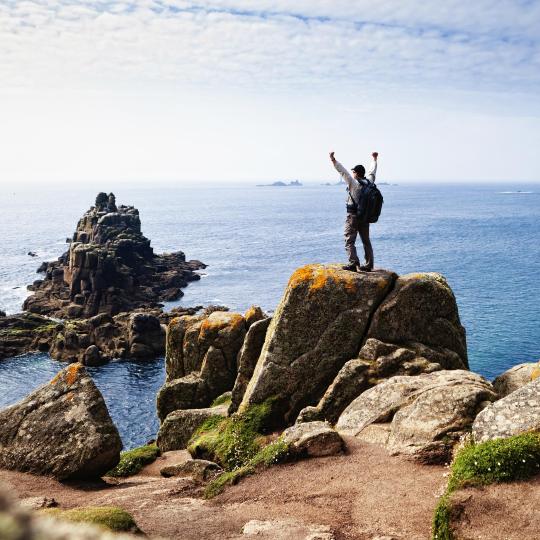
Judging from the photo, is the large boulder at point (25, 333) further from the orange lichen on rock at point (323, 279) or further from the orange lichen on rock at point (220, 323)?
the orange lichen on rock at point (323, 279)

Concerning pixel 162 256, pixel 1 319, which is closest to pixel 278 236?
pixel 162 256

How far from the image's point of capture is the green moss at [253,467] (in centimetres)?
1736

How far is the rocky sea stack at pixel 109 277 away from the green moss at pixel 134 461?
2891 inches

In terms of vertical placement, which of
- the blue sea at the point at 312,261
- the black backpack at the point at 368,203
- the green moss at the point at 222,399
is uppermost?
the black backpack at the point at 368,203

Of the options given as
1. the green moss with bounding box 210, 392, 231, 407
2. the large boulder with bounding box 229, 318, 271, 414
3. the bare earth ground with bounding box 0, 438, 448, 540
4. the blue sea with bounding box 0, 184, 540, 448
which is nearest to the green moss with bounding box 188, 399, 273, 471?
the large boulder with bounding box 229, 318, 271, 414

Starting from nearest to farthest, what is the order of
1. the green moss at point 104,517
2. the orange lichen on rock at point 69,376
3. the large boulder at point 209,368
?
the green moss at point 104,517 < the orange lichen on rock at point 69,376 < the large boulder at point 209,368

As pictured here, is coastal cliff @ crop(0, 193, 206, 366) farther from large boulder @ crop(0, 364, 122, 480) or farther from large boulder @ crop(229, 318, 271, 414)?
large boulder @ crop(0, 364, 122, 480)

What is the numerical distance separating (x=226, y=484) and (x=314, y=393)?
696 cm

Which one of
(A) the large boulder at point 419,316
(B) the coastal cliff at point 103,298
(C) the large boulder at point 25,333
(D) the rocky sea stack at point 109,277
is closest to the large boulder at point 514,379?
(A) the large boulder at point 419,316

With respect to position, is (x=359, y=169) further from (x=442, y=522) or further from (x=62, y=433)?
(x=62, y=433)

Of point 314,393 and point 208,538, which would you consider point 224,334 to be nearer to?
point 314,393

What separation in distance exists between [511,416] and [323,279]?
1094cm

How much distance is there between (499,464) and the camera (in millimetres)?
12906

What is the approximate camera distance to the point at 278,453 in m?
18.0
